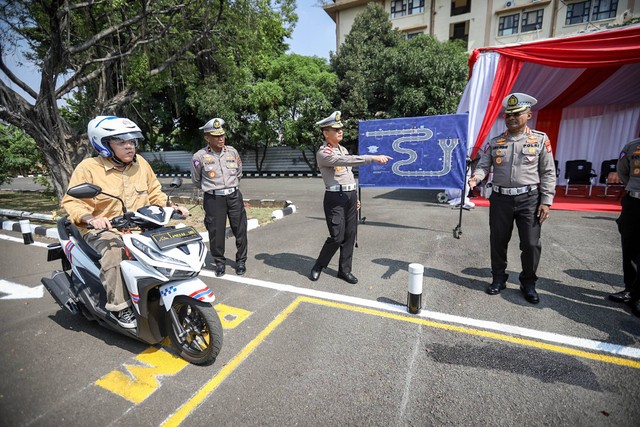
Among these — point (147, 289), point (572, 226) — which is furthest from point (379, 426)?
point (572, 226)

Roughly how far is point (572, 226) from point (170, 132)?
2555 cm

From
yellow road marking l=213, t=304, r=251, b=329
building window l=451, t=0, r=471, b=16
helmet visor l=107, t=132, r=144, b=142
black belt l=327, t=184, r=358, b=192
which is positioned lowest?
yellow road marking l=213, t=304, r=251, b=329

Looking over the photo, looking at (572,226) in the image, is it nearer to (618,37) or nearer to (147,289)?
(618,37)

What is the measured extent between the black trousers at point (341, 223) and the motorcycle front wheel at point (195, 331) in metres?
1.70

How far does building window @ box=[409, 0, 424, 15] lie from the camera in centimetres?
2733

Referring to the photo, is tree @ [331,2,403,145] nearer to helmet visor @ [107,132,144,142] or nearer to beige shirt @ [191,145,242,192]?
beige shirt @ [191,145,242,192]

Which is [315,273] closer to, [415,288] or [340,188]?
[340,188]

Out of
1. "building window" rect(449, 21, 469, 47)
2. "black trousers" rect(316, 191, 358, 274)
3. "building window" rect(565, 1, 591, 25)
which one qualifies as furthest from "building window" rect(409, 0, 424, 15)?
"black trousers" rect(316, 191, 358, 274)

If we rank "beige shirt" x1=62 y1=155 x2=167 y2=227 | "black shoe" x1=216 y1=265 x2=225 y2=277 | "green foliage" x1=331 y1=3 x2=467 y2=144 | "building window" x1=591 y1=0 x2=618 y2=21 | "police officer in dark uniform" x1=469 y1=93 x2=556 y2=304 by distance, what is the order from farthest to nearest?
"building window" x1=591 y1=0 x2=618 y2=21 → "green foliage" x1=331 y1=3 x2=467 y2=144 → "black shoe" x1=216 y1=265 x2=225 y2=277 → "police officer in dark uniform" x1=469 y1=93 x2=556 y2=304 → "beige shirt" x1=62 y1=155 x2=167 y2=227

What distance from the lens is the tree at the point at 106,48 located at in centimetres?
724

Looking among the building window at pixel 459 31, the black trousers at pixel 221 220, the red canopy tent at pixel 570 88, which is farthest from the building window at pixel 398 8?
the black trousers at pixel 221 220

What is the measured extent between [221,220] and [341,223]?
5.27 feet

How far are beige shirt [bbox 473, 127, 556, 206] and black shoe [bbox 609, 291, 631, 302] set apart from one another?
120cm

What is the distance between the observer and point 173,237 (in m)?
2.20
